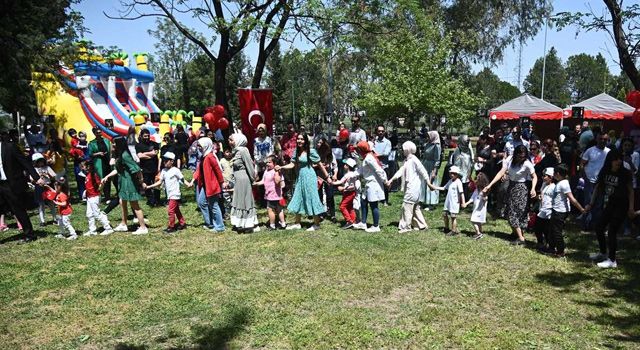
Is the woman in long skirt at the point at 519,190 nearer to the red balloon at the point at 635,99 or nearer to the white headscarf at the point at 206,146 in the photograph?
the red balloon at the point at 635,99

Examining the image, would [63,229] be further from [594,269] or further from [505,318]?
[594,269]

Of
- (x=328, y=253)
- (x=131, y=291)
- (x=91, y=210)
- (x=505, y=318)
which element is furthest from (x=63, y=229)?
(x=505, y=318)

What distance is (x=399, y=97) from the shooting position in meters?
25.3

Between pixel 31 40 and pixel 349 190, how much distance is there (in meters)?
9.53

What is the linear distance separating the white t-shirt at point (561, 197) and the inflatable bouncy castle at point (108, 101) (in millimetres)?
15634

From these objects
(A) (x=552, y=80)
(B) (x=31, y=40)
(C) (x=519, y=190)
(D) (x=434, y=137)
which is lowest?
(C) (x=519, y=190)

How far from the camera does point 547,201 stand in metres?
7.23

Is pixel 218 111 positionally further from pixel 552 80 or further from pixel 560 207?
pixel 552 80

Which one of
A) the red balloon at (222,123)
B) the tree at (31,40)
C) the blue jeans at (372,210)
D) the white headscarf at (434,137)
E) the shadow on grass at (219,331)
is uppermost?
the tree at (31,40)

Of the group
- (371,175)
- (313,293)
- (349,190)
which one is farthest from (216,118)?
(313,293)

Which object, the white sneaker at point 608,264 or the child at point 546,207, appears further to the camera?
the child at point 546,207

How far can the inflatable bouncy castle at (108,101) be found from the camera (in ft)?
68.2

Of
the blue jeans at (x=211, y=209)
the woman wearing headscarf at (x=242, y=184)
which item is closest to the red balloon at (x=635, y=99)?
the woman wearing headscarf at (x=242, y=184)

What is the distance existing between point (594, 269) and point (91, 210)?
26.8 ft
